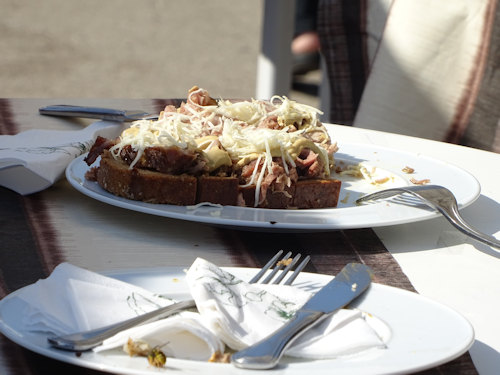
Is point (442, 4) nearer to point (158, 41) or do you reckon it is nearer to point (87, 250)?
point (87, 250)

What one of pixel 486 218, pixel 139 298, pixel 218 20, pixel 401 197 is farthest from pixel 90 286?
pixel 218 20

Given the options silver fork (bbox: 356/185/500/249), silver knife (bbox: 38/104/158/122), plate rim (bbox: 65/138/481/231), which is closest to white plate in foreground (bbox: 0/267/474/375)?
plate rim (bbox: 65/138/481/231)

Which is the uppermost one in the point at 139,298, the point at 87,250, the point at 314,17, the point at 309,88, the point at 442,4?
the point at 139,298

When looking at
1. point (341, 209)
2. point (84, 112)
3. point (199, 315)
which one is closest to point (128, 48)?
point (84, 112)

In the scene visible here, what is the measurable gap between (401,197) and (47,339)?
0.76 meters

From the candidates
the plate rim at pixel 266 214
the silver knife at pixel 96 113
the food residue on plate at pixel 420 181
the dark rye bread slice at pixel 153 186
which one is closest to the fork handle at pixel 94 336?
the plate rim at pixel 266 214

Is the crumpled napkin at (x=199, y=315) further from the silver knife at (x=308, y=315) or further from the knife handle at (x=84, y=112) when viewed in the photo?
the knife handle at (x=84, y=112)

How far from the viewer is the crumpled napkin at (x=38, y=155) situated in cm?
135

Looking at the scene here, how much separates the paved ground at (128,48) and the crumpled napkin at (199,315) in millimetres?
5407

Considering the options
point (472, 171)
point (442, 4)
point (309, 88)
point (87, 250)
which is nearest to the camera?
point (87, 250)

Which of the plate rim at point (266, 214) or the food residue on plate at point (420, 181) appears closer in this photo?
the plate rim at point (266, 214)

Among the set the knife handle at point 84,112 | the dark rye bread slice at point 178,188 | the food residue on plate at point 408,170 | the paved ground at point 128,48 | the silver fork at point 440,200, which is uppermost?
the silver fork at point 440,200

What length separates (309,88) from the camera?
6.91 metres

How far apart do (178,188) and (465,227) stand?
44 cm
